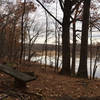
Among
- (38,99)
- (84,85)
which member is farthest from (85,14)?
(38,99)

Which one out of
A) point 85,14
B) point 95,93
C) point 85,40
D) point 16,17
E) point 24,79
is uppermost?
point 16,17

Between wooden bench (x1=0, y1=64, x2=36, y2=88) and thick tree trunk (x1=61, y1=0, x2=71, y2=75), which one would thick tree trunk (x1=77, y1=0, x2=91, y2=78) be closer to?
thick tree trunk (x1=61, y1=0, x2=71, y2=75)

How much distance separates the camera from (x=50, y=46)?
25.8 m

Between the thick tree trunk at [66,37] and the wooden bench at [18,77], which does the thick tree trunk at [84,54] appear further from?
the wooden bench at [18,77]

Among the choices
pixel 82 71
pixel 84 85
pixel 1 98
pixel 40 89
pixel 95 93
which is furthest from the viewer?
pixel 82 71

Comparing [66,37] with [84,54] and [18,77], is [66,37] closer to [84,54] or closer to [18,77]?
[84,54]

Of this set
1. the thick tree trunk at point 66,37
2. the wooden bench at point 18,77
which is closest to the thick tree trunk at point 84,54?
the thick tree trunk at point 66,37

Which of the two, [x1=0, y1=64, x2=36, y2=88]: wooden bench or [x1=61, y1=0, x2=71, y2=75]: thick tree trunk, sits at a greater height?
[x1=61, y1=0, x2=71, y2=75]: thick tree trunk

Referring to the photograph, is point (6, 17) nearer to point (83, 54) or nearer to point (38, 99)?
point (83, 54)

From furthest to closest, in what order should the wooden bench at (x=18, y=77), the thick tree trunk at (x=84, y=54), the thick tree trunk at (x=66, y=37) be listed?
the thick tree trunk at (x=66, y=37) < the thick tree trunk at (x=84, y=54) < the wooden bench at (x=18, y=77)

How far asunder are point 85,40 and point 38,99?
659 cm

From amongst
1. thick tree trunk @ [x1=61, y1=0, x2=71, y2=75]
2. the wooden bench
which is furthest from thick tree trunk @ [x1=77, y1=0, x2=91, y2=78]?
the wooden bench

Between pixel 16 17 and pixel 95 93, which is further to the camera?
pixel 16 17

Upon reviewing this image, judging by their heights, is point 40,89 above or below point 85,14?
below
